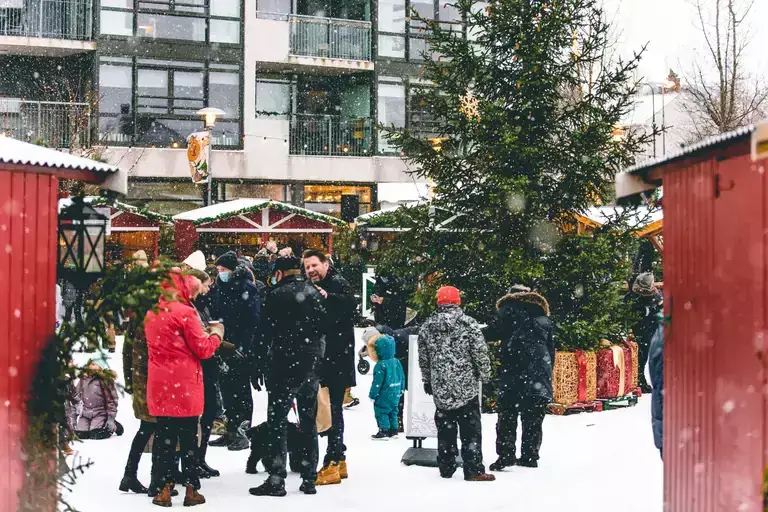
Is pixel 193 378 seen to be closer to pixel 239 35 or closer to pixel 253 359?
pixel 253 359

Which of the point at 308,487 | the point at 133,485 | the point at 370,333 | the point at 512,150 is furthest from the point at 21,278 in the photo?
the point at 512,150

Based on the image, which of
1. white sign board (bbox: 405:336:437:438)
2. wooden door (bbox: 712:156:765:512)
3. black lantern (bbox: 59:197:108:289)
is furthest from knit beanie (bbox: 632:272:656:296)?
black lantern (bbox: 59:197:108:289)

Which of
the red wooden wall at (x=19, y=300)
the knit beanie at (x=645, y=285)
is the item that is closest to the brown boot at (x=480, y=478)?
the red wooden wall at (x=19, y=300)

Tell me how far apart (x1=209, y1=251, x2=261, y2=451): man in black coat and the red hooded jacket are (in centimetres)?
217

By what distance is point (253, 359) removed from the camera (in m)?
9.94

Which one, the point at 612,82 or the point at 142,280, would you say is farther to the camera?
the point at 612,82

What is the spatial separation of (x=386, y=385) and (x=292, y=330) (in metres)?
2.98

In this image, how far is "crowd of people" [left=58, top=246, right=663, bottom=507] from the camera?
754cm

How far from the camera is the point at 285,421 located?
8242mm

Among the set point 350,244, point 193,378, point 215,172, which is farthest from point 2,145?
point 215,172

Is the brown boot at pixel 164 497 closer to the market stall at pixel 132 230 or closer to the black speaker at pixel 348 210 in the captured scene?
the market stall at pixel 132 230

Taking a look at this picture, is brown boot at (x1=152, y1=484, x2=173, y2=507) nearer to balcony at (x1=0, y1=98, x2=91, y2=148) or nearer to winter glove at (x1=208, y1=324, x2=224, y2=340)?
winter glove at (x1=208, y1=324, x2=224, y2=340)

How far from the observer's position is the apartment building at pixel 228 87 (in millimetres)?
27578

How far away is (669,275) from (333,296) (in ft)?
10.4
